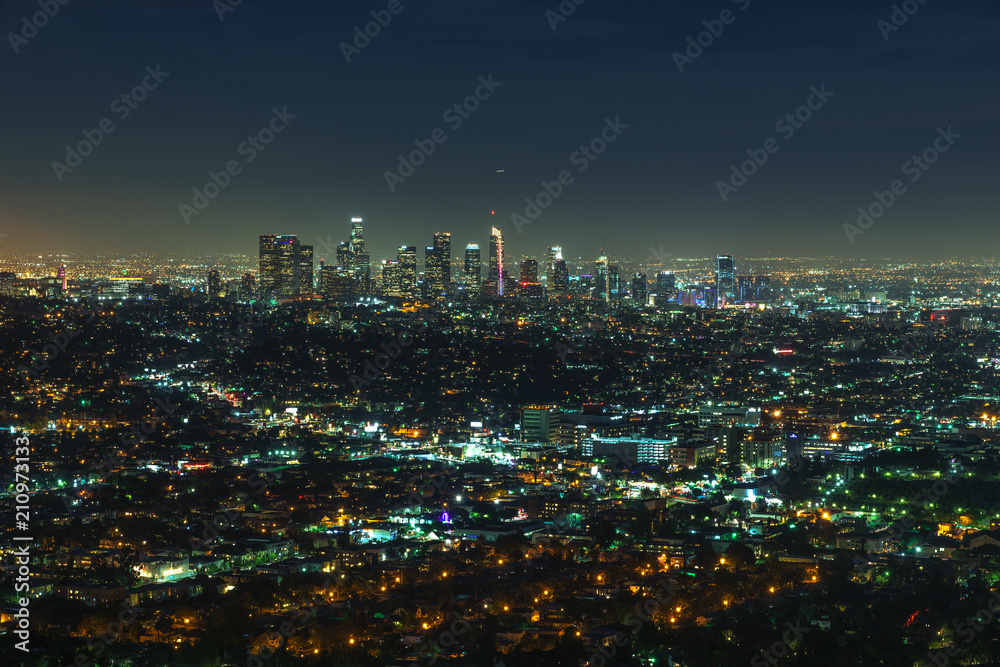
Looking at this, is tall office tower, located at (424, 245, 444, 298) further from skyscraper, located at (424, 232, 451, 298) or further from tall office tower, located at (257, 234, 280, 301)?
tall office tower, located at (257, 234, 280, 301)

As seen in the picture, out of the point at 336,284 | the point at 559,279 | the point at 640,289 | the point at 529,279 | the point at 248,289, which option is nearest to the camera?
the point at 248,289

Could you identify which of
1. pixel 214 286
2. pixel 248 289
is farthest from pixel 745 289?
pixel 214 286

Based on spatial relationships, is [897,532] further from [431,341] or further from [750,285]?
[750,285]

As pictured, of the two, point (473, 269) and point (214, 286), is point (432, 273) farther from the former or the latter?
point (214, 286)

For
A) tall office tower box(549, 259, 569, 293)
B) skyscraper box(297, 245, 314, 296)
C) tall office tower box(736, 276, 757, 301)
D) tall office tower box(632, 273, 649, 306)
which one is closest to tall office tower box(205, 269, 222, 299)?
skyscraper box(297, 245, 314, 296)

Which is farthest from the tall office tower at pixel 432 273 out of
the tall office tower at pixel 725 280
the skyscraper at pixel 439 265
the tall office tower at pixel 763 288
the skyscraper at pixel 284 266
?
the tall office tower at pixel 763 288

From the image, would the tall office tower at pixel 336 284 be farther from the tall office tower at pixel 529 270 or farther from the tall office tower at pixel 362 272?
the tall office tower at pixel 529 270
